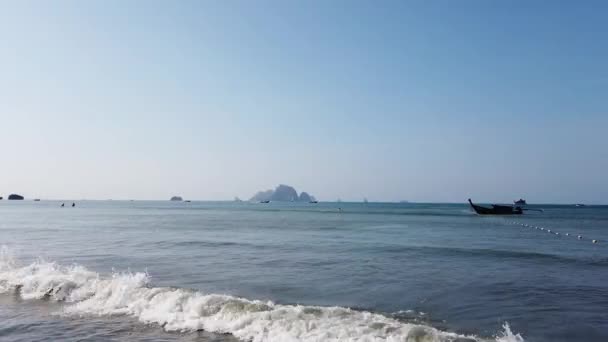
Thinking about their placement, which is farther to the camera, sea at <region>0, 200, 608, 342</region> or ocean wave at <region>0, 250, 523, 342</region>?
sea at <region>0, 200, 608, 342</region>

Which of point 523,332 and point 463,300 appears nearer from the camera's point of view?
point 523,332

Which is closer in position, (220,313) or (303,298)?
(220,313)

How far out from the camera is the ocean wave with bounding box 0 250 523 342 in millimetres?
11664

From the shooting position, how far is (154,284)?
18562mm

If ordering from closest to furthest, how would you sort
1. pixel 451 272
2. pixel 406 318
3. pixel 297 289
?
1. pixel 406 318
2. pixel 297 289
3. pixel 451 272

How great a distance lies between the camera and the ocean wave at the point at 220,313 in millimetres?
11664

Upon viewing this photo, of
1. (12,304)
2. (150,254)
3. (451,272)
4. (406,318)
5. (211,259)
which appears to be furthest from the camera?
(150,254)

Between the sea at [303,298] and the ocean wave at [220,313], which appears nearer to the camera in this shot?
the ocean wave at [220,313]

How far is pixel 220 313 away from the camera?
13500 mm

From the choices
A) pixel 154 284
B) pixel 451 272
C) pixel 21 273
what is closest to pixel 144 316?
pixel 154 284

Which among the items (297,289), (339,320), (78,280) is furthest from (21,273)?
(339,320)

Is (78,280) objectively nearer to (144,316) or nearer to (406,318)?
(144,316)

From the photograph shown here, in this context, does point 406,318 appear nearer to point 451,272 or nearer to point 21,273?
Answer: point 451,272

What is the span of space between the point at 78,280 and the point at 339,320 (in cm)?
1230
